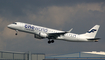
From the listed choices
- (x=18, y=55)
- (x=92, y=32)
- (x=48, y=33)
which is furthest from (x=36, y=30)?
(x=92, y=32)

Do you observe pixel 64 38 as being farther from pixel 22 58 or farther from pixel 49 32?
pixel 22 58

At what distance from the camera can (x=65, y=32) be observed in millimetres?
83688

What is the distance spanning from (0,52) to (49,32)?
16.2 m

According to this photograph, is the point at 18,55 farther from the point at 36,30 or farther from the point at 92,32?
the point at 92,32

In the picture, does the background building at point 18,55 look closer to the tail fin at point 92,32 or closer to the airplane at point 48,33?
the airplane at point 48,33

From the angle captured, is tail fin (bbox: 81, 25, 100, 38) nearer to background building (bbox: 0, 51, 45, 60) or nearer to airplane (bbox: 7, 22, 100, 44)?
airplane (bbox: 7, 22, 100, 44)

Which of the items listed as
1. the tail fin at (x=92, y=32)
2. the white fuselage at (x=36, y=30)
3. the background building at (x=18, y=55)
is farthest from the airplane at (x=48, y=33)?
the background building at (x=18, y=55)

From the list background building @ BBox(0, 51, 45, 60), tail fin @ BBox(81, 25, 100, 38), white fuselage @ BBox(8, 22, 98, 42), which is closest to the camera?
background building @ BBox(0, 51, 45, 60)

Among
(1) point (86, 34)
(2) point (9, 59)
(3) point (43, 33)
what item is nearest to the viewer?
(2) point (9, 59)

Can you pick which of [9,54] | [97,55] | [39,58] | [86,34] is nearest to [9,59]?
[9,54]

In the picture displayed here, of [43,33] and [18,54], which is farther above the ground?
[43,33]

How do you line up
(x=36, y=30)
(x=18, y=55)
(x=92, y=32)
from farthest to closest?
(x=92, y=32), (x=36, y=30), (x=18, y=55)

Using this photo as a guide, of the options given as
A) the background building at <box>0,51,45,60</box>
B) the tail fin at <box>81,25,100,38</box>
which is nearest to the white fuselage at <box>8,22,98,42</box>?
the background building at <box>0,51,45,60</box>

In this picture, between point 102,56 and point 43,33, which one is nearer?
point 43,33
